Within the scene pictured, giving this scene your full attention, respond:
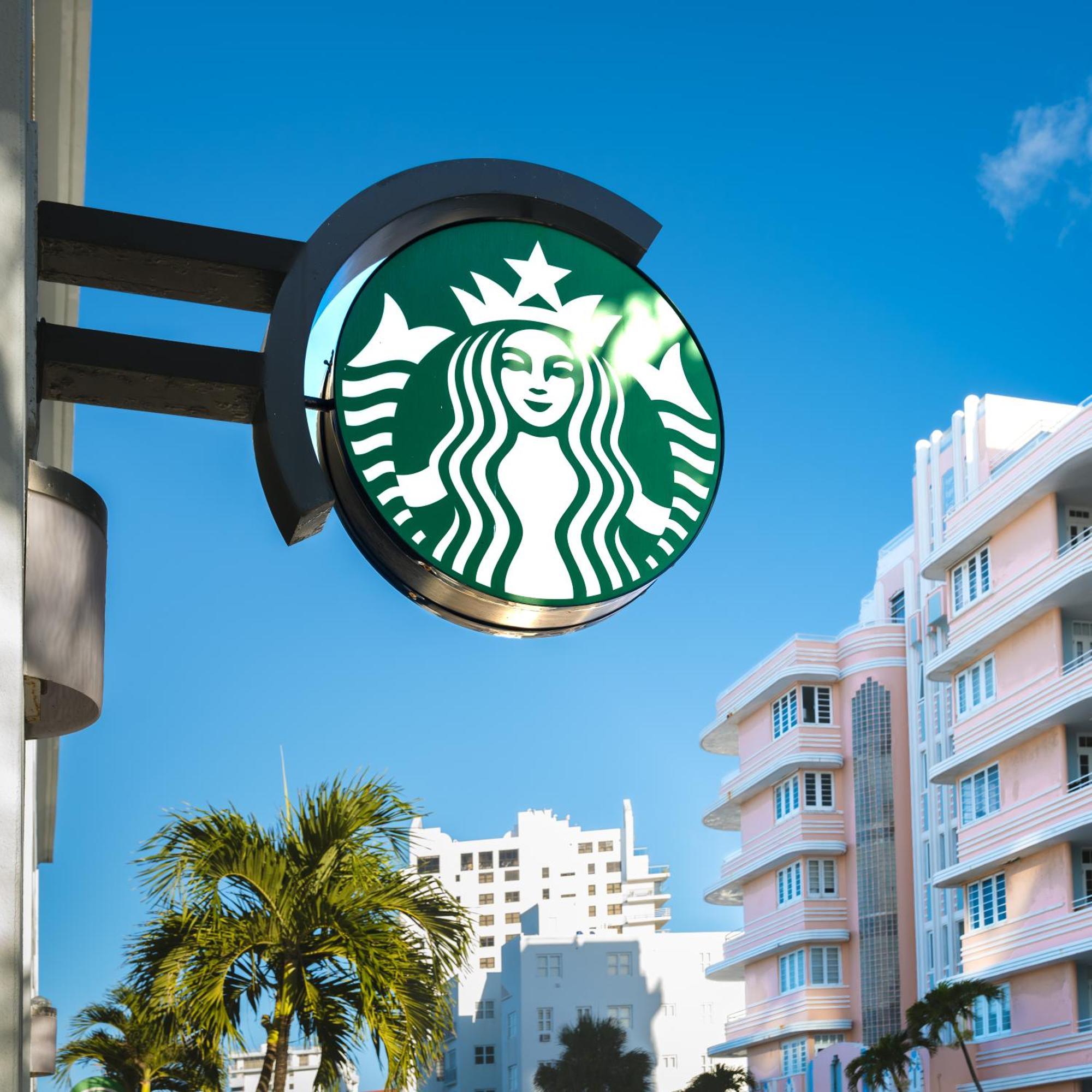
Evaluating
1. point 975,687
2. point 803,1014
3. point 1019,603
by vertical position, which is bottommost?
point 803,1014

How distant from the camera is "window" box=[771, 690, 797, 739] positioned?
59.8m

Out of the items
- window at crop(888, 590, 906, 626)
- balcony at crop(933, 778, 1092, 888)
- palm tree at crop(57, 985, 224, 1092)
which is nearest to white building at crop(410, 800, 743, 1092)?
window at crop(888, 590, 906, 626)

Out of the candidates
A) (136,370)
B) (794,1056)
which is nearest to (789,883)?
(794,1056)

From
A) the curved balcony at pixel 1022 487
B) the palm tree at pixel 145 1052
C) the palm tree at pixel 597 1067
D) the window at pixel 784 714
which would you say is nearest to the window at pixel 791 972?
the window at pixel 784 714

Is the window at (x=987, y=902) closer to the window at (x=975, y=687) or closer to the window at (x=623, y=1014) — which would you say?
the window at (x=975, y=687)

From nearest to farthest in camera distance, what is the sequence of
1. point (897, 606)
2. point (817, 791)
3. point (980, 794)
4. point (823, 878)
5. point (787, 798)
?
point (980, 794) < point (823, 878) < point (817, 791) < point (787, 798) < point (897, 606)

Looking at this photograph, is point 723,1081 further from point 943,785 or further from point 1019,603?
point 1019,603

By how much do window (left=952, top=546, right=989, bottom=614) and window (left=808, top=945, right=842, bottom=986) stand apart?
676 inches

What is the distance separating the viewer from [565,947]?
320 feet

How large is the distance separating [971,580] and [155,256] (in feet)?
143

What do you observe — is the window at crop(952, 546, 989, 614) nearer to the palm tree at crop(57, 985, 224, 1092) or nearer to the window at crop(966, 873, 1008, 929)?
the window at crop(966, 873, 1008, 929)

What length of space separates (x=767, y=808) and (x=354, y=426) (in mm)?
59541

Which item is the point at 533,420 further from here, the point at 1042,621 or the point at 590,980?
the point at 590,980

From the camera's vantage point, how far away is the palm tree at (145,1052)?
7820 mm
